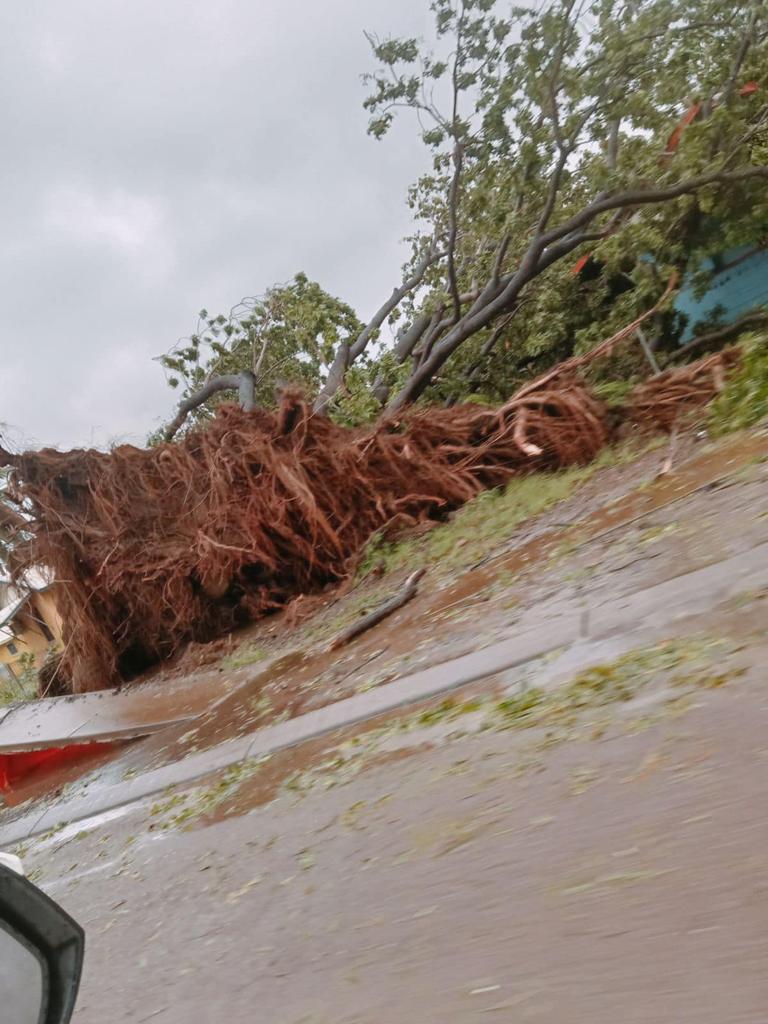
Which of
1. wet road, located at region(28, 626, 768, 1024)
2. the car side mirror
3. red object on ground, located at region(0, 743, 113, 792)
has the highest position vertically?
the car side mirror

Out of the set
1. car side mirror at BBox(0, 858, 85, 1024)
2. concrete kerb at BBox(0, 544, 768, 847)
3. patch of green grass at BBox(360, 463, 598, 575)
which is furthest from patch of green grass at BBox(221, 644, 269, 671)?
car side mirror at BBox(0, 858, 85, 1024)

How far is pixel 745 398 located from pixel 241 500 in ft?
18.0

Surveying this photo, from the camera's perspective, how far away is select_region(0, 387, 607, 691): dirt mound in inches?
380

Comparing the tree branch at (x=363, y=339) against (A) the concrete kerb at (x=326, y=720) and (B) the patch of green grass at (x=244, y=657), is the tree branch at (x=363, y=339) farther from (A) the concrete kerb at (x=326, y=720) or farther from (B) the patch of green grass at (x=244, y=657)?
(A) the concrete kerb at (x=326, y=720)

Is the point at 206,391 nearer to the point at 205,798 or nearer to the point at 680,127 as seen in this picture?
the point at 680,127

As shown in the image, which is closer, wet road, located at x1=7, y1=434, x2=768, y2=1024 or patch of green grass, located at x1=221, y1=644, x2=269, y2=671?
wet road, located at x1=7, y1=434, x2=768, y2=1024

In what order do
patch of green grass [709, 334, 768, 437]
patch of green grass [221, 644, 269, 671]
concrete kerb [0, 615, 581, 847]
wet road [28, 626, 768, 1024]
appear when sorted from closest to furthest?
wet road [28, 626, 768, 1024]
concrete kerb [0, 615, 581, 847]
patch of green grass [709, 334, 768, 437]
patch of green grass [221, 644, 269, 671]

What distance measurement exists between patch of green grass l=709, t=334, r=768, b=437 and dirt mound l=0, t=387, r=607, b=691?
167 cm

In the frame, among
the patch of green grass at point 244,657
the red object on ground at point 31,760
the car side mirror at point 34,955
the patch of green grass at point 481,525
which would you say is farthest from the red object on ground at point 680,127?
the car side mirror at point 34,955

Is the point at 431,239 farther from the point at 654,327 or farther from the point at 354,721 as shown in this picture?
the point at 354,721

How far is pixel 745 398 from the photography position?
748 cm

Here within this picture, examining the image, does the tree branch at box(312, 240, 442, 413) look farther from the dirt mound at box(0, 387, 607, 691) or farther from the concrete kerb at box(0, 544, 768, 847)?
the concrete kerb at box(0, 544, 768, 847)

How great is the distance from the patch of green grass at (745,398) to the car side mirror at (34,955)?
692cm

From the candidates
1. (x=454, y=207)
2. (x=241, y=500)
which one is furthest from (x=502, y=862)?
(x=454, y=207)
